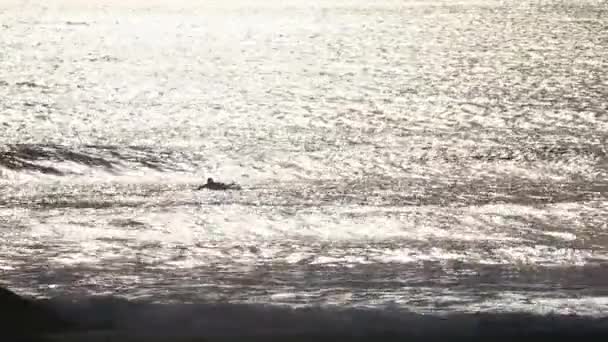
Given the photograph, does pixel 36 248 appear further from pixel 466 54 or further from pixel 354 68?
pixel 466 54

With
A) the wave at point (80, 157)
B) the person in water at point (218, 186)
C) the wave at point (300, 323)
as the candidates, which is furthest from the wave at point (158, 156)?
the wave at point (300, 323)

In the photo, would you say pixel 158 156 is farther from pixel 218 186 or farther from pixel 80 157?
pixel 218 186

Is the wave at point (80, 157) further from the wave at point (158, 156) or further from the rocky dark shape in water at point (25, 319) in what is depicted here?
the rocky dark shape in water at point (25, 319)

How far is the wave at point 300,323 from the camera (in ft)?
19.2

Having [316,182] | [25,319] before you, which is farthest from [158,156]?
[25,319]

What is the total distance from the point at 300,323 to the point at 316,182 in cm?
761

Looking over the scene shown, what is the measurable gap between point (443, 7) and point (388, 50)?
3833 centimetres

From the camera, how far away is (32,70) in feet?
107

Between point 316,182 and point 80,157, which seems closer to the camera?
point 316,182

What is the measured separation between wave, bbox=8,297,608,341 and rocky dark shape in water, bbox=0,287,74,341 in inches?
3.1

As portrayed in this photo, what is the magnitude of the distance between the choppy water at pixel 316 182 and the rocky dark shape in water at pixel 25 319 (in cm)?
114

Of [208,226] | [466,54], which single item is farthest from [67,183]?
[466,54]

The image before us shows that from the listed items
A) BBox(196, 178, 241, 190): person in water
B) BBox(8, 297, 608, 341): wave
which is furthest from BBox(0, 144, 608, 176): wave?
BBox(8, 297, 608, 341): wave

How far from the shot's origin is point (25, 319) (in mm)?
5992
